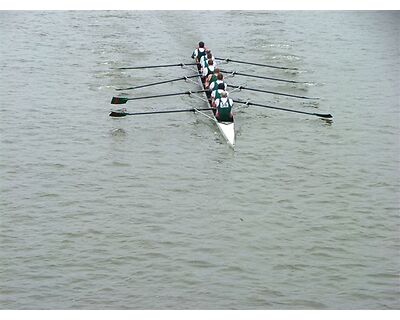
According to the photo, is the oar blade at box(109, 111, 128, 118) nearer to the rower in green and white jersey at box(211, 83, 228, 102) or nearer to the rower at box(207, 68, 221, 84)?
the rower in green and white jersey at box(211, 83, 228, 102)

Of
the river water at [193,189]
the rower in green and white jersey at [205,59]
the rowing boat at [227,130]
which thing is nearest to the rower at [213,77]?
the river water at [193,189]

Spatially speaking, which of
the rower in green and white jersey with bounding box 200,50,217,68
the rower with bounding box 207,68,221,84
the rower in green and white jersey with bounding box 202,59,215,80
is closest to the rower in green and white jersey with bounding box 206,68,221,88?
the rower with bounding box 207,68,221,84

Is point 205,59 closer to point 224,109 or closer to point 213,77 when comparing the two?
point 213,77

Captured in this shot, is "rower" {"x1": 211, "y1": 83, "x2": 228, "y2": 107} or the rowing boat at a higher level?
A: "rower" {"x1": 211, "y1": 83, "x2": 228, "y2": 107}

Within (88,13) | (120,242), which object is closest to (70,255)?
(120,242)

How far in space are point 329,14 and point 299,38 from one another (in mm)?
5371

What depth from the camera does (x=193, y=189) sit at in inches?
612

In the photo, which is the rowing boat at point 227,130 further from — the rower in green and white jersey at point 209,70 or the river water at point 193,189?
the rower in green and white jersey at point 209,70

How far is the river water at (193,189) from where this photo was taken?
11984 millimetres

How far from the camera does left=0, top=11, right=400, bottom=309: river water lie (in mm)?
11984

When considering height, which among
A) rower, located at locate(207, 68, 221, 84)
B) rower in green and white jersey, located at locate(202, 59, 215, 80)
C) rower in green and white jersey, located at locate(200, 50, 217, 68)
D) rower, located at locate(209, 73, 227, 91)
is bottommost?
rower, located at locate(209, 73, 227, 91)

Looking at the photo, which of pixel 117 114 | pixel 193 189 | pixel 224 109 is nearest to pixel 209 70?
pixel 224 109

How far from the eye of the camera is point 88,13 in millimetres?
33281

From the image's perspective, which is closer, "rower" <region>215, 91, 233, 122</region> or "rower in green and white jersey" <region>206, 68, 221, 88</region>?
"rower" <region>215, 91, 233, 122</region>
